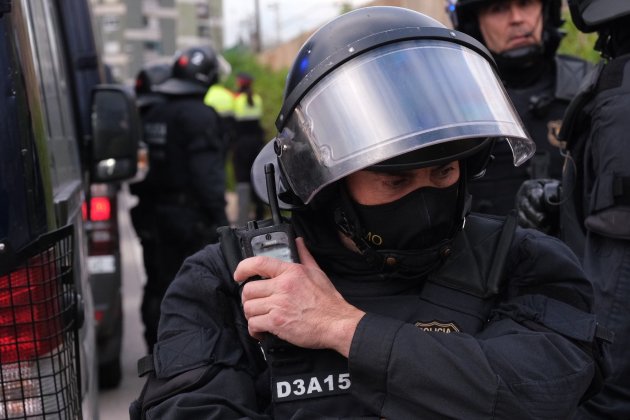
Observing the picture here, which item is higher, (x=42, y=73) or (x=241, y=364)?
(x=42, y=73)

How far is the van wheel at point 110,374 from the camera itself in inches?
229

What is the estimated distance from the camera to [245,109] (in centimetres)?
1273

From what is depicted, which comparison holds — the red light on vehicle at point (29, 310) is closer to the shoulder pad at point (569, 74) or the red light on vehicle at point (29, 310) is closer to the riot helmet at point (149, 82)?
the shoulder pad at point (569, 74)

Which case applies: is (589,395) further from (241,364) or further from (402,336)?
(241,364)

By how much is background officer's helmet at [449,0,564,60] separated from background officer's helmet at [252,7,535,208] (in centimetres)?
208

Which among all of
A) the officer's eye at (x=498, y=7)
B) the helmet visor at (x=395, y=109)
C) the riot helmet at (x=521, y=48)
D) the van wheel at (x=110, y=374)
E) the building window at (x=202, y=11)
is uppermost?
the helmet visor at (x=395, y=109)

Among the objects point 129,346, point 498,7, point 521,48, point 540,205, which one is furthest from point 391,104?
point 129,346

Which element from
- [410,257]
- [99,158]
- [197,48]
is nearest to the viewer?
[410,257]

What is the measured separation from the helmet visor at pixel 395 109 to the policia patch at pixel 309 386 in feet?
1.17

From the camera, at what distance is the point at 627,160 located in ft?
7.64

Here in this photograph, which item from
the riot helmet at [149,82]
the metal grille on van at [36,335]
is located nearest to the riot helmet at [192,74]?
the riot helmet at [149,82]

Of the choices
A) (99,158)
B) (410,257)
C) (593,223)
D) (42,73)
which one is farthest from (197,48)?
(410,257)

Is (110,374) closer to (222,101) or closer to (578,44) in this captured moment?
(578,44)

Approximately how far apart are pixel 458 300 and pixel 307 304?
12.3 inches
